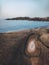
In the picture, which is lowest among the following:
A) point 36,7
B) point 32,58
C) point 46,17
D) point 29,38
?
point 32,58

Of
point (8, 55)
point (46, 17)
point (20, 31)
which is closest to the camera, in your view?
point (8, 55)

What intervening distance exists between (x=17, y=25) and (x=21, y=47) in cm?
29

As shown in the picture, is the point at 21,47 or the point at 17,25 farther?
the point at 17,25

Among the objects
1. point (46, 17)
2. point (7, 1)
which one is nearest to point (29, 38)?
point (46, 17)

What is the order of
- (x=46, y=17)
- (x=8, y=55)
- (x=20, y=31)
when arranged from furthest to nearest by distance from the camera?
(x=46, y=17), (x=20, y=31), (x=8, y=55)

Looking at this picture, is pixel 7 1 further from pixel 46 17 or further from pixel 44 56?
pixel 44 56

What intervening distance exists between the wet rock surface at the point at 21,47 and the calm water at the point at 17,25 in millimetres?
72

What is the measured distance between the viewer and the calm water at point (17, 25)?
1.82 m

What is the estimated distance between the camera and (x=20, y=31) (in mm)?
1812

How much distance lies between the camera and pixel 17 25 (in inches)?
72.6

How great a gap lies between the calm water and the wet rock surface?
72 mm

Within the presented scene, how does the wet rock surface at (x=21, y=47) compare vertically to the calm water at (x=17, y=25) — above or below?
below

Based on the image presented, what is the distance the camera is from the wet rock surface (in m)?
1.64

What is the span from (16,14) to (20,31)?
24cm
